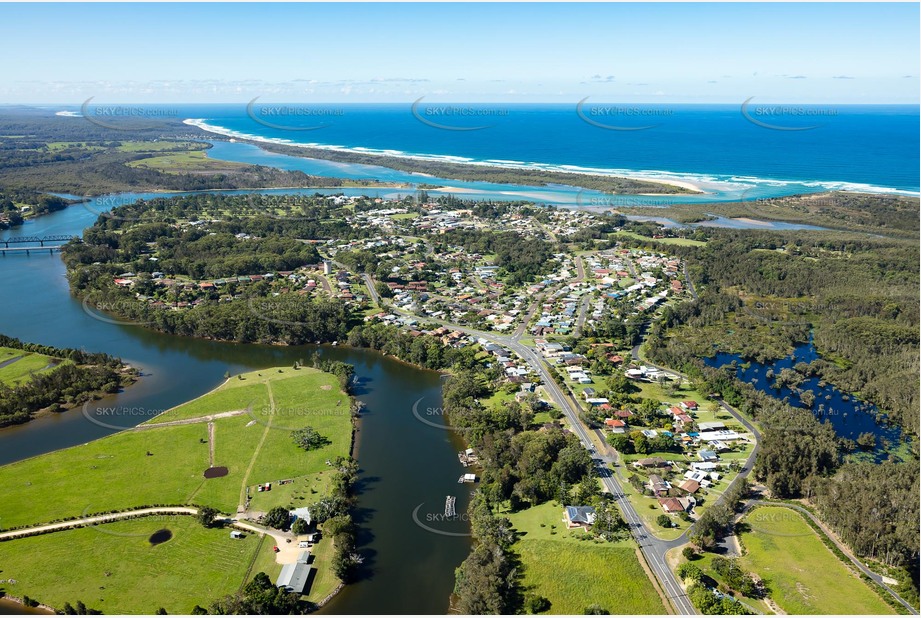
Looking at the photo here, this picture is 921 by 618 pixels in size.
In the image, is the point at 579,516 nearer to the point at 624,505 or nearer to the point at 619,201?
the point at 624,505

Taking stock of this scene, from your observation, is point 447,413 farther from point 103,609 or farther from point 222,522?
point 103,609

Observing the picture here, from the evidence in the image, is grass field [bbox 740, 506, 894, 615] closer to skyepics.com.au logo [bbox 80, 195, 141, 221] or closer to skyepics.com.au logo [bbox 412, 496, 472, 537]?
skyepics.com.au logo [bbox 412, 496, 472, 537]

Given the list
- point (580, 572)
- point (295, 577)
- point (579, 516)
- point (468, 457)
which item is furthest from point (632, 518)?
point (295, 577)

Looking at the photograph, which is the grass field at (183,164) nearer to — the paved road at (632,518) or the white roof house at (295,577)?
the paved road at (632,518)

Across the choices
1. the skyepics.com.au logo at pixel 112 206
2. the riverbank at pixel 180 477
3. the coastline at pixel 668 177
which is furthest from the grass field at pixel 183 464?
the coastline at pixel 668 177

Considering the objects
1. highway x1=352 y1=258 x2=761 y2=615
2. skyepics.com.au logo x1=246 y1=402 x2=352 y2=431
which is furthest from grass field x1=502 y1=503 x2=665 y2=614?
skyepics.com.au logo x1=246 y1=402 x2=352 y2=431

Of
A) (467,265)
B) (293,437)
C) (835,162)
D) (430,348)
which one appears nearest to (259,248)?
(467,265)
